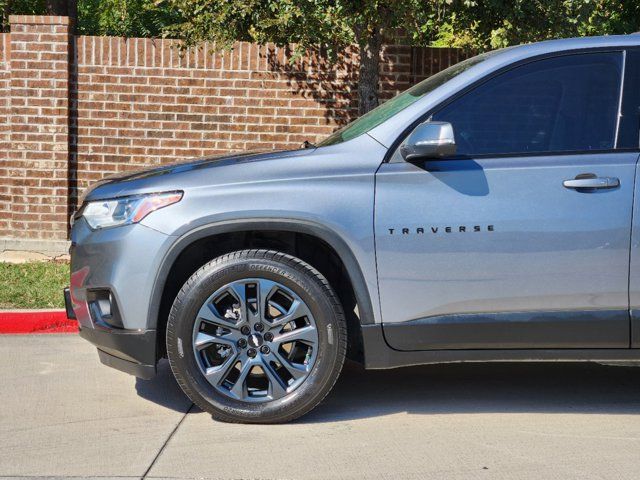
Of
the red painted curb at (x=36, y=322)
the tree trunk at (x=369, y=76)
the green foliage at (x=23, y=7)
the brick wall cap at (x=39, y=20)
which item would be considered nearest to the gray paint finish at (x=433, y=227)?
the red painted curb at (x=36, y=322)

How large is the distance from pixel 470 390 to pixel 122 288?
2093mm

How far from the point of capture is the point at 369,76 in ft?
32.8

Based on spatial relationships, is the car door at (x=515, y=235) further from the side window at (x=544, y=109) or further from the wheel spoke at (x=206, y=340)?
the wheel spoke at (x=206, y=340)

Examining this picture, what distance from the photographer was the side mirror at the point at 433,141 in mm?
4719

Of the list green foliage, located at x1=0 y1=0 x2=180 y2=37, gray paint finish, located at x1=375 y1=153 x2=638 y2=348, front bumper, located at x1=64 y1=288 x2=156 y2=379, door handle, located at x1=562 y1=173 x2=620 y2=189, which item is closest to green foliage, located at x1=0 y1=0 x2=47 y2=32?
green foliage, located at x1=0 y1=0 x2=180 y2=37

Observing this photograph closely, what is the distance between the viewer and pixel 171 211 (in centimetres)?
486

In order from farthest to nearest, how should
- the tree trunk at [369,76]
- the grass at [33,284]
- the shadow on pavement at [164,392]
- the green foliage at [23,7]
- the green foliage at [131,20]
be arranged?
1. the green foliage at [131,20]
2. the green foliage at [23,7]
3. the tree trunk at [369,76]
4. the grass at [33,284]
5. the shadow on pavement at [164,392]

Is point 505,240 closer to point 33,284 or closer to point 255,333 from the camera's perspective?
point 255,333

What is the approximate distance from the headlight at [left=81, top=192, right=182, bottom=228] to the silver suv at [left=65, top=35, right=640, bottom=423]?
0.01 metres

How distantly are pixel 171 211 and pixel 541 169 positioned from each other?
1.78 m

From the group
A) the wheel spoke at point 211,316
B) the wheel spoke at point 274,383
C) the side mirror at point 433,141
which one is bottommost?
the wheel spoke at point 274,383

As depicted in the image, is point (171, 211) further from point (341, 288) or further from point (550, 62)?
point (550, 62)

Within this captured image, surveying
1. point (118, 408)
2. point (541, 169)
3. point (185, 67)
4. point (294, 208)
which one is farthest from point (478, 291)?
point (185, 67)

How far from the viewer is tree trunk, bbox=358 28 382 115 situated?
9.87m
